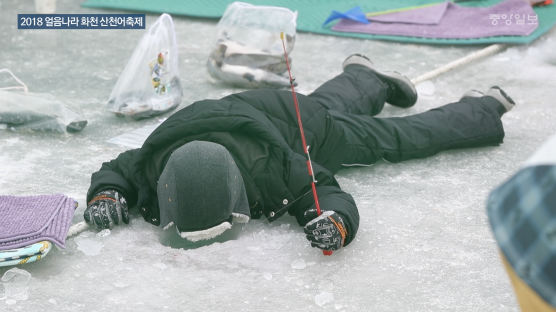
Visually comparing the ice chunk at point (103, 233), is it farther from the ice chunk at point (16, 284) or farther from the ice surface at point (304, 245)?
the ice chunk at point (16, 284)

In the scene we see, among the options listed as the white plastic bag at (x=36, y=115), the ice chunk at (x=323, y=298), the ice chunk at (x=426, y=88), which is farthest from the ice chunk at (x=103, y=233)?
the ice chunk at (x=426, y=88)

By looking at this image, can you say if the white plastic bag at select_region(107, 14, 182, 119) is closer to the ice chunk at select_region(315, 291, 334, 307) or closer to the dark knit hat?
the dark knit hat

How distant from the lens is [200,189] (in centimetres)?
177

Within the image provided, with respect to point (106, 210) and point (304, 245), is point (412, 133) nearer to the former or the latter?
point (304, 245)

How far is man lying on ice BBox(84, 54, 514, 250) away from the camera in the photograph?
5.93 ft

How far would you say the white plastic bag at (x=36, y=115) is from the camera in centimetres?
271

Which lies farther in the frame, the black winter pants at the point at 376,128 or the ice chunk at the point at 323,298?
the black winter pants at the point at 376,128

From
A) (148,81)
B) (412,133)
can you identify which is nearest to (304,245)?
(412,133)

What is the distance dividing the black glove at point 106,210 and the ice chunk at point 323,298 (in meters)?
0.61

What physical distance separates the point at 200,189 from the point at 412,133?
3.15 feet

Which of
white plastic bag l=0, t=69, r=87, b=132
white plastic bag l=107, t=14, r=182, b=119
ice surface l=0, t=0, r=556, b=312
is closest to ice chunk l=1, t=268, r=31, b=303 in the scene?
ice surface l=0, t=0, r=556, b=312

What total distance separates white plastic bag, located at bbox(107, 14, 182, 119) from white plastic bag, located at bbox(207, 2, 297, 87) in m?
0.33

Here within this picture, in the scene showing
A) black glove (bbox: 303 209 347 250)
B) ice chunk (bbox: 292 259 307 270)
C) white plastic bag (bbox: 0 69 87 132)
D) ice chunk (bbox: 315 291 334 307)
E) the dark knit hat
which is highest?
the dark knit hat

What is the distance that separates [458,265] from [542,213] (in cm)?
123
